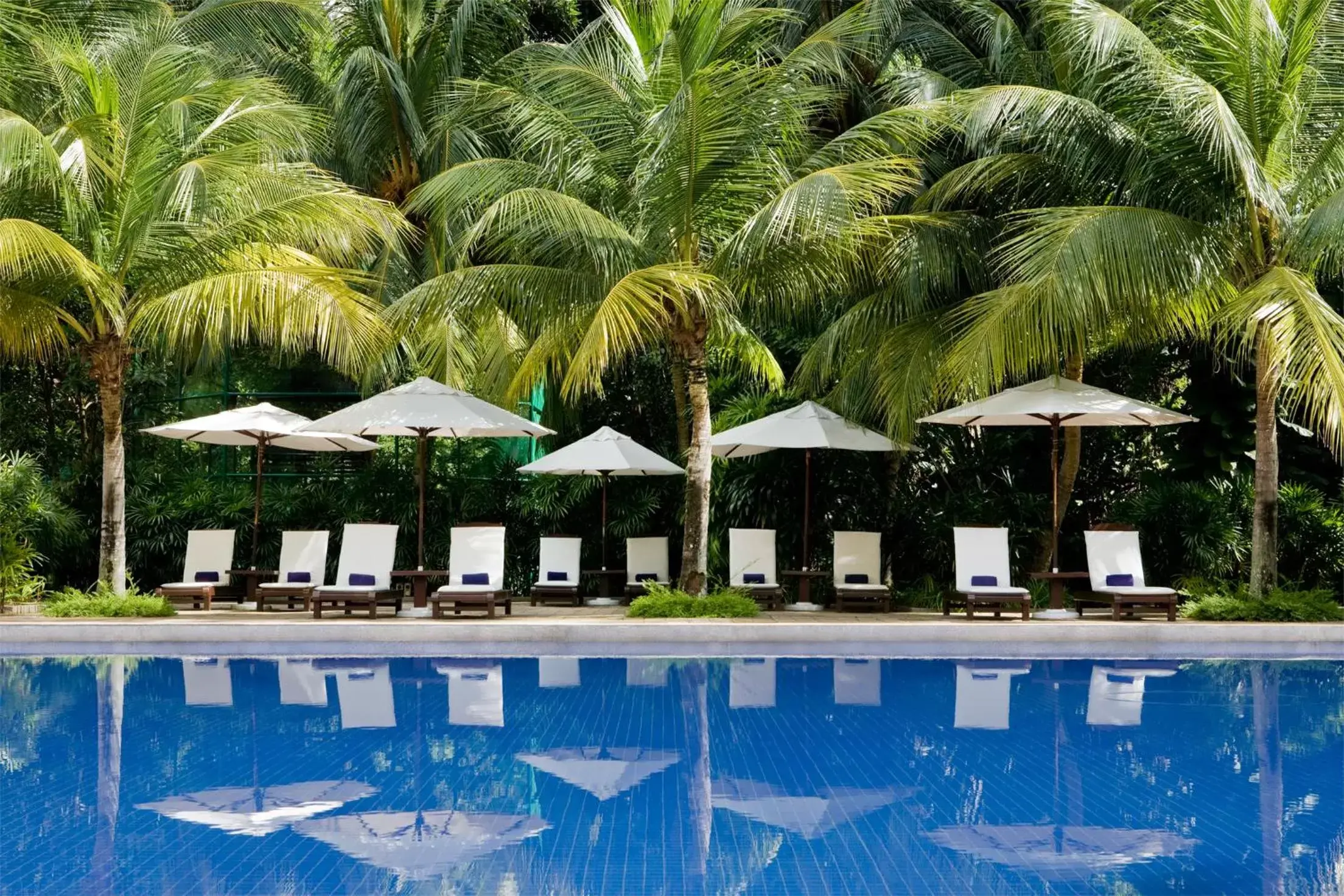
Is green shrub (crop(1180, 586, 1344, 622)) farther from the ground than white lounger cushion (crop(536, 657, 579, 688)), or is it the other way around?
green shrub (crop(1180, 586, 1344, 622))

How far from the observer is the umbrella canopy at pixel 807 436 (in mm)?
13000

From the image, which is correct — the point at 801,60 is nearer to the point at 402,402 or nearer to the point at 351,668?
the point at 402,402

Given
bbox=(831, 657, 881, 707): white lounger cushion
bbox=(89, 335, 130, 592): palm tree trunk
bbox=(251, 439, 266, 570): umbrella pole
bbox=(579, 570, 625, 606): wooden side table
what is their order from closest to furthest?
bbox=(831, 657, 881, 707): white lounger cushion < bbox=(89, 335, 130, 592): palm tree trunk < bbox=(251, 439, 266, 570): umbrella pole < bbox=(579, 570, 625, 606): wooden side table

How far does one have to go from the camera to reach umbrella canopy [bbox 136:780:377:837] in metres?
5.59

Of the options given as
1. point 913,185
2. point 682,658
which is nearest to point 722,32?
point 913,185

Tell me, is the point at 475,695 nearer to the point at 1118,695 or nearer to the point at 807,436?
the point at 1118,695

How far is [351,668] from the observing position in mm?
10078

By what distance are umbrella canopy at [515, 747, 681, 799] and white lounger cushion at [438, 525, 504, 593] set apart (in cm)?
550

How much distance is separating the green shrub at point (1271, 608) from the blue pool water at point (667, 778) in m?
1.12

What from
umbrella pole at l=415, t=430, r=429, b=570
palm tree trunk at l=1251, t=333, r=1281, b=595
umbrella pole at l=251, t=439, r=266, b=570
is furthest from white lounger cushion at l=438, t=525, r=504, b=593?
palm tree trunk at l=1251, t=333, r=1281, b=595

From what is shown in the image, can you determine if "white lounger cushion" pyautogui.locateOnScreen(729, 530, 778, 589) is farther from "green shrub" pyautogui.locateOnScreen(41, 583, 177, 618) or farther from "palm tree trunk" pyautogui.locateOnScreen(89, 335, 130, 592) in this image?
"palm tree trunk" pyautogui.locateOnScreen(89, 335, 130, 592)

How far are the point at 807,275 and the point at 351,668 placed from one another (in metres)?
5.38

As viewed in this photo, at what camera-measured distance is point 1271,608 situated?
11.4m

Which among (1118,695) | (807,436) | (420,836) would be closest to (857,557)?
(807,436)
